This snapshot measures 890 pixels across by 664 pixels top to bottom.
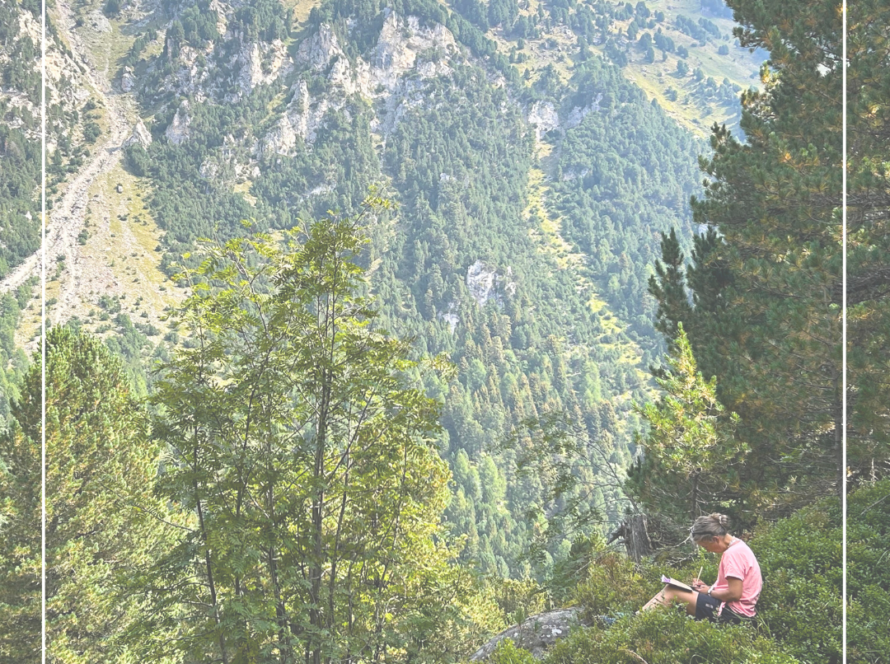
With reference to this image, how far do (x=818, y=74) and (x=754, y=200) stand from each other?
6.52 ft

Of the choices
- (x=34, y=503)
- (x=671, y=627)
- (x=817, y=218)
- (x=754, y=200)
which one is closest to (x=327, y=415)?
(x=671, y=627)

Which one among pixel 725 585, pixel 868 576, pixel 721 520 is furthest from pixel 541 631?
pixel 868 576

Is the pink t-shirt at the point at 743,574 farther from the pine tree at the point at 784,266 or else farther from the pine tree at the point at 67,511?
the pine tree at the point at 67,511

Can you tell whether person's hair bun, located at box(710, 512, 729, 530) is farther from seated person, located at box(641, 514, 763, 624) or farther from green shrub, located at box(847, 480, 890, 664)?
green shrub, located at box(847, 480, 890, 664)

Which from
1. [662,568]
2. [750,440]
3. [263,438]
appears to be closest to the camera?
[263,438]

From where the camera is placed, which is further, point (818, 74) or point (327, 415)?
point (818, 74)

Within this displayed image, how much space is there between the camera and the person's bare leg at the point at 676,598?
5.09 m

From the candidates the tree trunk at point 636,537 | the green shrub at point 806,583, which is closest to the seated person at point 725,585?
the green shrub at point 806,583

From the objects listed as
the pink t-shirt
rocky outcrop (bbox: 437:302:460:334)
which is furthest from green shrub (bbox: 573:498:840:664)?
rocky outcrop (bbox: 437:302:460:334)

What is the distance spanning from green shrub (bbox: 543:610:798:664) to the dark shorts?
0.50ft

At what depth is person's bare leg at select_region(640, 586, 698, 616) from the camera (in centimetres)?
509

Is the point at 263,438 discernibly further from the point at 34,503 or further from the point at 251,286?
the point at 34,503

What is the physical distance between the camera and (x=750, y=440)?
9.41 metres

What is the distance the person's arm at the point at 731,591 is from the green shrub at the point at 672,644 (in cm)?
25
